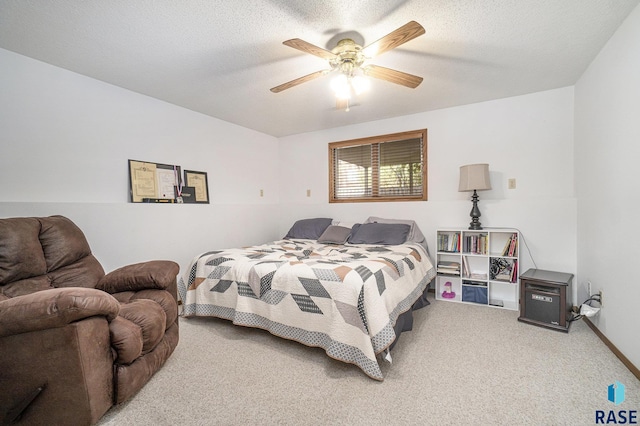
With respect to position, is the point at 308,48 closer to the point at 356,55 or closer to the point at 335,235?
the point at 356,55

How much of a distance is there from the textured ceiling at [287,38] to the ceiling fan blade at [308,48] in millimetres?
172

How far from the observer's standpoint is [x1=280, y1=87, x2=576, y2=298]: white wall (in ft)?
9.77

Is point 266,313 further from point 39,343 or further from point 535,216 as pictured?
point 535,216

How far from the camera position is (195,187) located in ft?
11.6

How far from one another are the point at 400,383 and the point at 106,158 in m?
3.18

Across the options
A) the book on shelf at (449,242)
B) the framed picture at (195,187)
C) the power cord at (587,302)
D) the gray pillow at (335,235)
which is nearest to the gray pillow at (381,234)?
the gray pillow at (335,235)

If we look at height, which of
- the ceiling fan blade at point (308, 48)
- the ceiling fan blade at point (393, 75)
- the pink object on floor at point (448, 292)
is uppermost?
→ the ceiling fan blade at point (308, 48)

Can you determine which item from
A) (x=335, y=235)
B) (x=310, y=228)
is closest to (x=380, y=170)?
(x=335, y=235)

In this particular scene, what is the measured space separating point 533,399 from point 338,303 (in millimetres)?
1178

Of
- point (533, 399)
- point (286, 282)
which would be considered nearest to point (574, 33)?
point (533, 399)

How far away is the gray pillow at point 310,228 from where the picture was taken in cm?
401

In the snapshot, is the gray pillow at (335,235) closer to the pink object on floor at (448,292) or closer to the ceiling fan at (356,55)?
the pink object on floor at (448,292)

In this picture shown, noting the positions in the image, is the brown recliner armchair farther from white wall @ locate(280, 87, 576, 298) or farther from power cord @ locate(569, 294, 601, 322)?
power cord @ locate(569, 294, 601, 322)

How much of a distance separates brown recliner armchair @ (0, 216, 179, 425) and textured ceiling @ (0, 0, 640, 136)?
1.36 metres
